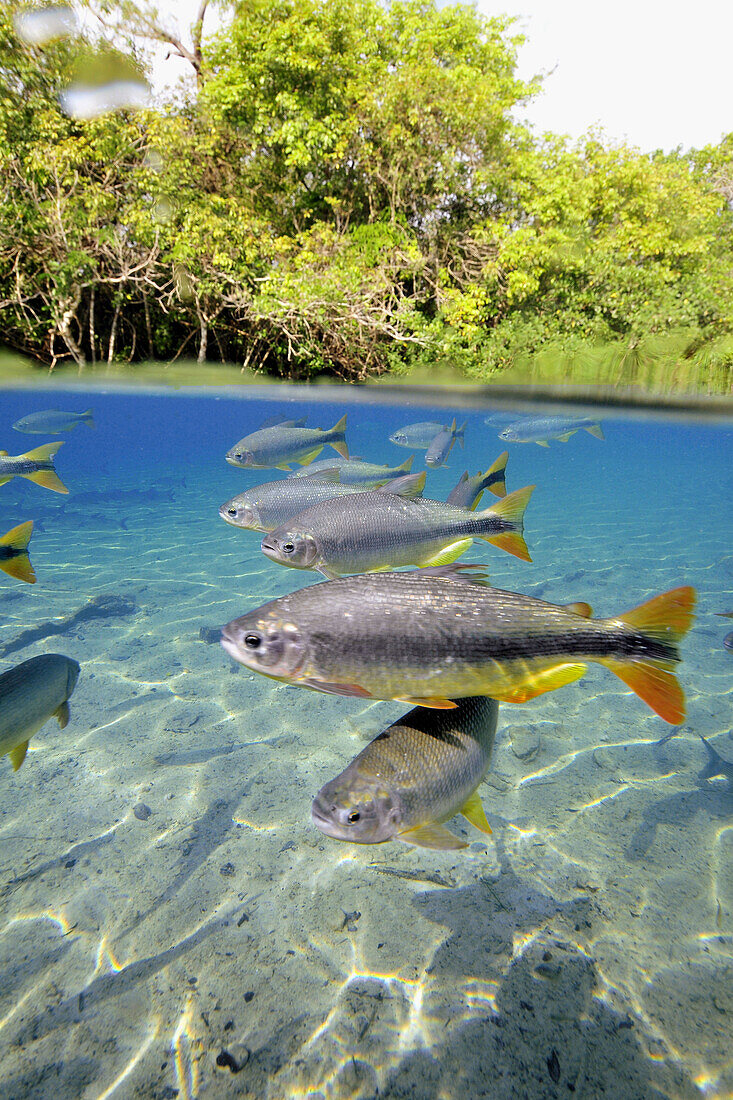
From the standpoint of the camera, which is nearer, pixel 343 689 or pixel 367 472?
pixel 343 689

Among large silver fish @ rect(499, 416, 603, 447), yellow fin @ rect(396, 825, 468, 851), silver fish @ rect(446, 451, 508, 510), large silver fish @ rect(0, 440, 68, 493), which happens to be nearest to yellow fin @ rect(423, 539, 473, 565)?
silver fish @ rect(446, 451, 508, 510)

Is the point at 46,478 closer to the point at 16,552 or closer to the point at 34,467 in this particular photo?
the point at 34,467

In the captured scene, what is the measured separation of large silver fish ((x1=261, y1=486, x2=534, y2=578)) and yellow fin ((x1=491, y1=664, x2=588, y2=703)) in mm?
876

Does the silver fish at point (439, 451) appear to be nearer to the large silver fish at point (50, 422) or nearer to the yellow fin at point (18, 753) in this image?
the yellow fin at point (18, 753)

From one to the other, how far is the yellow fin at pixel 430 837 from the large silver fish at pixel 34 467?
3623 mm

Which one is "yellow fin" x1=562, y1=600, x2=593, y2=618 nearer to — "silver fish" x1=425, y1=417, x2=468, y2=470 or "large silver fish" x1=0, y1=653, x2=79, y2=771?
"large silver fish" x1=0, y1=653, x2=79, y2=771

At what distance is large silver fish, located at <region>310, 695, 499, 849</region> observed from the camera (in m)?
1.61

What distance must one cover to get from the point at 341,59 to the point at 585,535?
1757 cm

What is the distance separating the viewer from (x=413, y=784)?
1.67 m

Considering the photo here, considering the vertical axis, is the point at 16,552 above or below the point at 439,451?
below

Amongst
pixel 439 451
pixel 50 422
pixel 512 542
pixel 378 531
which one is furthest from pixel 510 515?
pixel 50 422

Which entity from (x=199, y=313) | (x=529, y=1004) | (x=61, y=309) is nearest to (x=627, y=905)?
(x=529, y=1004)

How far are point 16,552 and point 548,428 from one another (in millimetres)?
6266

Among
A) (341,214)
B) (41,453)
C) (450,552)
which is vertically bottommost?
(450,552)
